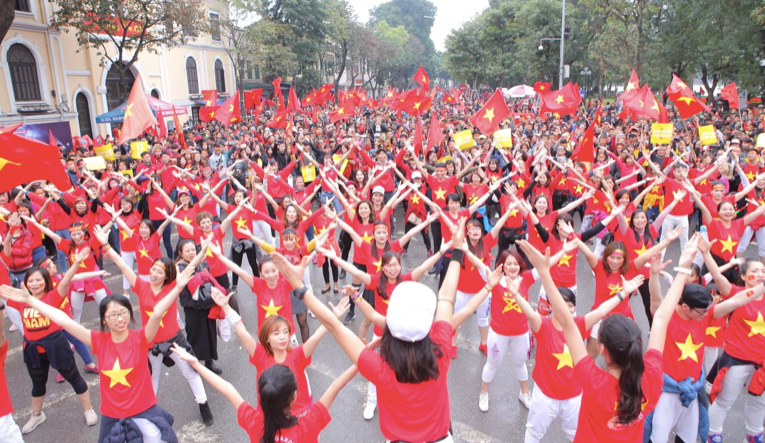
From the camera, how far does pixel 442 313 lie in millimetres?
2754

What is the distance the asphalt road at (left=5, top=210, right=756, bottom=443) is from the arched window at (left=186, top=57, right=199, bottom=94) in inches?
1201

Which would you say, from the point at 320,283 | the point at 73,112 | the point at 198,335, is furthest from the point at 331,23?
the point at 198,335

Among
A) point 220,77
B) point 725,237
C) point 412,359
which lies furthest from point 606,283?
point 220,77

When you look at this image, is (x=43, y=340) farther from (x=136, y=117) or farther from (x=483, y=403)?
(x=136, y=117)

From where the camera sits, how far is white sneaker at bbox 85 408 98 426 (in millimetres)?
4645

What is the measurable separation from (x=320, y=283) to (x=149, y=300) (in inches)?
151

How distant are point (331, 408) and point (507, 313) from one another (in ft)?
6.28

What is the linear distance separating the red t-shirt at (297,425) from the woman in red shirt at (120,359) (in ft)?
3.43

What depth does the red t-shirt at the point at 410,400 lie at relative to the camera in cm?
242

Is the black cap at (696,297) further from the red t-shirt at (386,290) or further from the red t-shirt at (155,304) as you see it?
the red t-shirt at (155,304)

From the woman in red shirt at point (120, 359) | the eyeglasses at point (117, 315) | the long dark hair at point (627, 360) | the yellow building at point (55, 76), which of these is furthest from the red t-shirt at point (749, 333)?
the yellow building at point (55, 76)

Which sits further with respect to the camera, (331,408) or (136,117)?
(136,117)

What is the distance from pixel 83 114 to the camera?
25.1 meters

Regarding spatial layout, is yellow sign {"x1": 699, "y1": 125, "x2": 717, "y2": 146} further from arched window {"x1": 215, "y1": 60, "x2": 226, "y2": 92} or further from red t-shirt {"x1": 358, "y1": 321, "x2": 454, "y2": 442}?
arched window {"x1": 215, "y1": 60, "x2": 226, "y2": 92}
